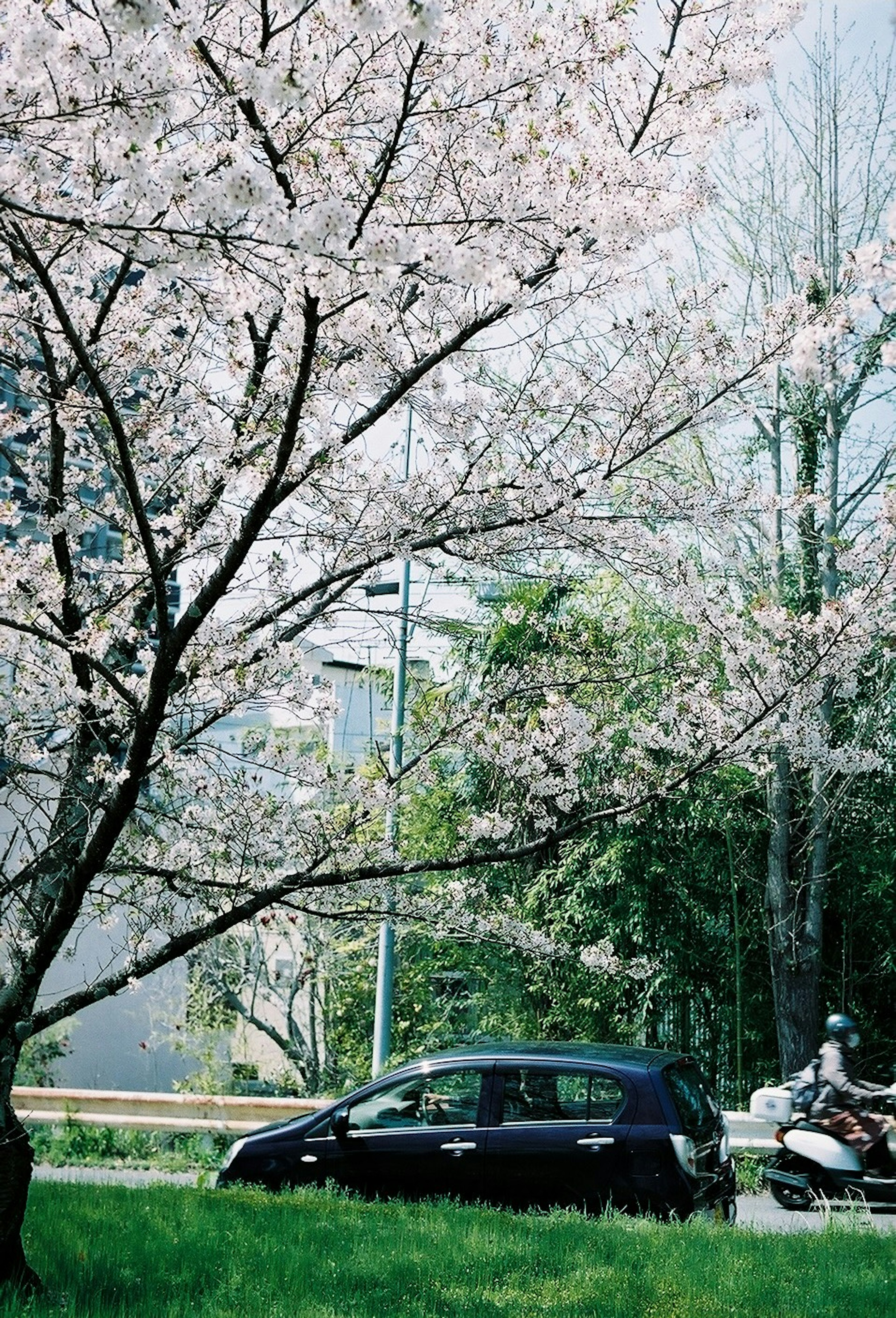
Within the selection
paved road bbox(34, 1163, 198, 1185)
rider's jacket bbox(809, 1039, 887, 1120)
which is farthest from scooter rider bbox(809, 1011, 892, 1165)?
paved road bbox(34, 1163, 198, 1185)

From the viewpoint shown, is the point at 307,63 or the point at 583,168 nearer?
the point at 307,63

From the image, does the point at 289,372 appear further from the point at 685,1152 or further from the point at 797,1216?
the point at 797,1216

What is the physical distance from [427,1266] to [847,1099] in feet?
14.5

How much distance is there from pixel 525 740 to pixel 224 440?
89.2 inches

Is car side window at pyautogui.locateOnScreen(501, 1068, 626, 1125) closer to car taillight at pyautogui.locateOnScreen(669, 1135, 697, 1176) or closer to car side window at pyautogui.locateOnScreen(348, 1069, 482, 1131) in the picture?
car side window at pyautogui.locateOnScreen(348, 1069, 482, 1131)

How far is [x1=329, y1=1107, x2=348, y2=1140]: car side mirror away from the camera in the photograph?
744 cm

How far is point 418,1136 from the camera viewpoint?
24.1 ft

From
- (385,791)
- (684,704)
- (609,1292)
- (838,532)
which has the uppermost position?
(838,532)

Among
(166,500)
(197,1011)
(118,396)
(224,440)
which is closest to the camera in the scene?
(224,440)

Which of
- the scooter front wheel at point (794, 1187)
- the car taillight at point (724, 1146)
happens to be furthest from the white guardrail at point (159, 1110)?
the car taillight at point (724, 1146)

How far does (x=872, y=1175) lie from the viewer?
816 cm

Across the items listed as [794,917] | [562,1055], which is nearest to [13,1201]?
[562,1055]

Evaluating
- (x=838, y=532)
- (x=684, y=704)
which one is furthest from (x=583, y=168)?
(x=838, y=532)

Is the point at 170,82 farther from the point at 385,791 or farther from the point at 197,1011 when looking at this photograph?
the point at 197,1011
